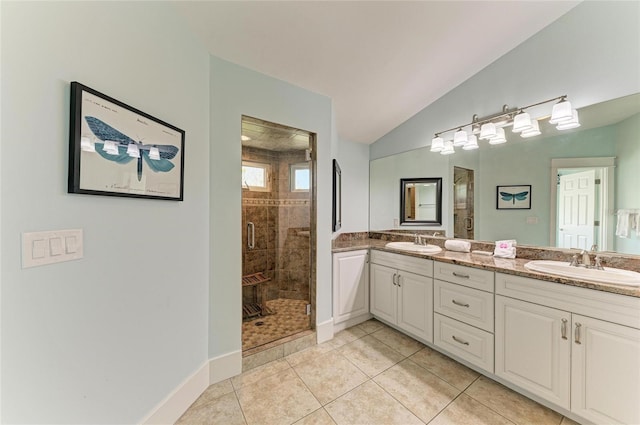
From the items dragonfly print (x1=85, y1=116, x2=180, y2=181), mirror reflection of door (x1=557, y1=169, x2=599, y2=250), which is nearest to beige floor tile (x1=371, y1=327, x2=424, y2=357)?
mirror reflection of door (x1=557, y1=169, x2=599, y2=250)

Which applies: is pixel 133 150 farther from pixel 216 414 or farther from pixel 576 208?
pixel 576 208

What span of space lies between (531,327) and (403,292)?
3.19 ft

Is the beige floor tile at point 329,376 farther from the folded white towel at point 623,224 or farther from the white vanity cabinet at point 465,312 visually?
the folded white towel at point 623,224

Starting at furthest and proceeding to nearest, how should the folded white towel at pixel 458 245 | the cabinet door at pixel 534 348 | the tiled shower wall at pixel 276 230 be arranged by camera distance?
1. the tiled shower wall at pixel 276 230
2. the folded white towel at pixel 458 245
3. the cabinet door at pixel 534 348

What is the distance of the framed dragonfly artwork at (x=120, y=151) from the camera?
97 cm

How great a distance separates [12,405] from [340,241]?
2602mm

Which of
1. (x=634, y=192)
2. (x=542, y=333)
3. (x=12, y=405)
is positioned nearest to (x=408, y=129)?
(x=634, y=192)

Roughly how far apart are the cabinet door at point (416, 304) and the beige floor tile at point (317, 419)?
1.13 m

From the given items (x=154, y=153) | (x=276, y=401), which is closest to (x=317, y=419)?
(x=276, y=401)

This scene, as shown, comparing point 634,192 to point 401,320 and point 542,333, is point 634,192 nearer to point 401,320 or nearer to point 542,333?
point 542,333

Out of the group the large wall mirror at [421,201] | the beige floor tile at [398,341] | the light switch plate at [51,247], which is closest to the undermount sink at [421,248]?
the large wall mirror at [421,201]

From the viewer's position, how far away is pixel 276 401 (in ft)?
5.22

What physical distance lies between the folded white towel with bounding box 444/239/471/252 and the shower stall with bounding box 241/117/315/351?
1.35 m

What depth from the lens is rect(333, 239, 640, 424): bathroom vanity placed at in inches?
48.6
